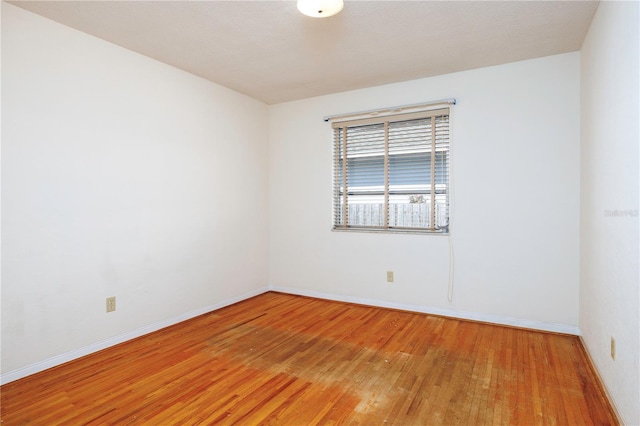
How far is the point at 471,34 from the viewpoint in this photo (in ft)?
9.18

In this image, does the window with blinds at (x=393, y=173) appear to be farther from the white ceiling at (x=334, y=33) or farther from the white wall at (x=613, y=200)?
the white wall at (x=613, y=200)

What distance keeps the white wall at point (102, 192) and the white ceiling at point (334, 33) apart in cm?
28

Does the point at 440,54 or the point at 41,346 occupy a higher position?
the point at 440,54

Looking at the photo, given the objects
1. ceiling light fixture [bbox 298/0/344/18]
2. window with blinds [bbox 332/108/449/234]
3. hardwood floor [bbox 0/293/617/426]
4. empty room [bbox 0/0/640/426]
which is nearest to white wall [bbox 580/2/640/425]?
empty room [bbox 0/0/640/426]

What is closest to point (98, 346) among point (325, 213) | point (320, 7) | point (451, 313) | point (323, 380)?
point (323, 380)

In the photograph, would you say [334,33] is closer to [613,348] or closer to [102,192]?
[102,192]

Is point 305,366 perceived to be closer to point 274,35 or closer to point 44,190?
point 44,190

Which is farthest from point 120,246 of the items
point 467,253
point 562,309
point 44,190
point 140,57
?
point 562,309

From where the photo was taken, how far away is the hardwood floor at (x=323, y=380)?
1976mm

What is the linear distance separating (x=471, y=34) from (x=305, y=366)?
2.89 meters

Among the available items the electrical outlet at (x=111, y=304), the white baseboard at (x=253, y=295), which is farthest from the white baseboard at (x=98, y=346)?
the electrical outlet at (x=111, y=304)

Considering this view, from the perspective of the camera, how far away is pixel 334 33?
2.78 m

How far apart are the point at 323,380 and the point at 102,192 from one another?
7.56 ft

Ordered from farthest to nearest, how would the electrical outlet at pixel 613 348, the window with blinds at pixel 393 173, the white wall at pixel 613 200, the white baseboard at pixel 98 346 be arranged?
the window with blinds at pixel 393 173 → the white baseboard at pixel 98 346 → the electrical outlet at pixel 613 348 → the white wall at pixel 613 200
